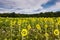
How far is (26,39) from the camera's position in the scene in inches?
334

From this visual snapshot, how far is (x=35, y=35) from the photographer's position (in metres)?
9.28

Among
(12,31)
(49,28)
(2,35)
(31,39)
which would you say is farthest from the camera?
(49,28)

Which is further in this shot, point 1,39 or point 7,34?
point 7,34

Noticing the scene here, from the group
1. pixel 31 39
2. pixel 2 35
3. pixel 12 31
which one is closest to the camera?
pixel 31 39

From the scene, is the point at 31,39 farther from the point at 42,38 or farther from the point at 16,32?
the point at 16,32

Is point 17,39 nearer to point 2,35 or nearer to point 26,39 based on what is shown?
point 26,39

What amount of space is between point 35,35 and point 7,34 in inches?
43.5

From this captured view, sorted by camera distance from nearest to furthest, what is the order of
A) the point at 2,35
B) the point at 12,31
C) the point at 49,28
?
1. the point at 2,35
2. the point at 12,31
3. the point at 49,28

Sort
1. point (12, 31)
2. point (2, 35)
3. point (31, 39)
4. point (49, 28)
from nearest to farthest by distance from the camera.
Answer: point (31, 39)
point (2, 35)
point (12, 31)
point (49, 28)

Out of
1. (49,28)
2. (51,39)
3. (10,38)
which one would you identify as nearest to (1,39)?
(10,38)

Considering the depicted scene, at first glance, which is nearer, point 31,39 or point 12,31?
point 31,39

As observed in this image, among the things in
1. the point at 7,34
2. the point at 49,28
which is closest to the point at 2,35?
the point at 7,34

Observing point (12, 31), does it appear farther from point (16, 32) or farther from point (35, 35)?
point (35, 35)

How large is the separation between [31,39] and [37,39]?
393 millimetres
